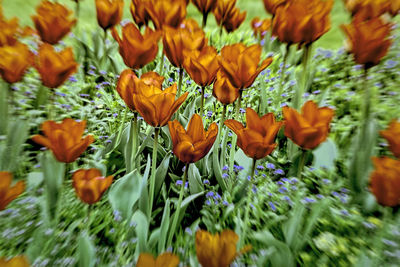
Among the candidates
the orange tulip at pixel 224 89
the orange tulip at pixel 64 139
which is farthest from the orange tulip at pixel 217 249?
the orange tulip at pixel 224 89

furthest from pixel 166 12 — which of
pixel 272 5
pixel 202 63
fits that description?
pixel 272 5

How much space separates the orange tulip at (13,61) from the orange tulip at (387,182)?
144 centimetres

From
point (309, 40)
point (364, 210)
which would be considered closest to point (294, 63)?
point (309, 40)

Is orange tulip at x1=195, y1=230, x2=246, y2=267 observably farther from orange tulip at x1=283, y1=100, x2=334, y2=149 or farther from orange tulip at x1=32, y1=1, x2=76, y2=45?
orange tulip at x1=32, y1=1, x2=76, y2=45

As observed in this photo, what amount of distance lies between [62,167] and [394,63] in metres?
2.30

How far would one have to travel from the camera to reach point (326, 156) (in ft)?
5.33

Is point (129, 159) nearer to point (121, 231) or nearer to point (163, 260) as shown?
point (121, 231)

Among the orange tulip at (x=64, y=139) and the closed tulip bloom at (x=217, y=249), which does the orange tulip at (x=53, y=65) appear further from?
the closed tulip bloom at (x=217, y=249)

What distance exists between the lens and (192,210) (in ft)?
5.05

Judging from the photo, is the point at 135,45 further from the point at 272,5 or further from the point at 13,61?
the point at 272,5

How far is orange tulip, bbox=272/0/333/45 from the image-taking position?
1.42 m

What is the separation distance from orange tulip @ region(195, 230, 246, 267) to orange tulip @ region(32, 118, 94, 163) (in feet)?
1.72

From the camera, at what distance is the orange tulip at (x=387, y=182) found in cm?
97

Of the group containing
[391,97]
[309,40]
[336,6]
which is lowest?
[391,97]
